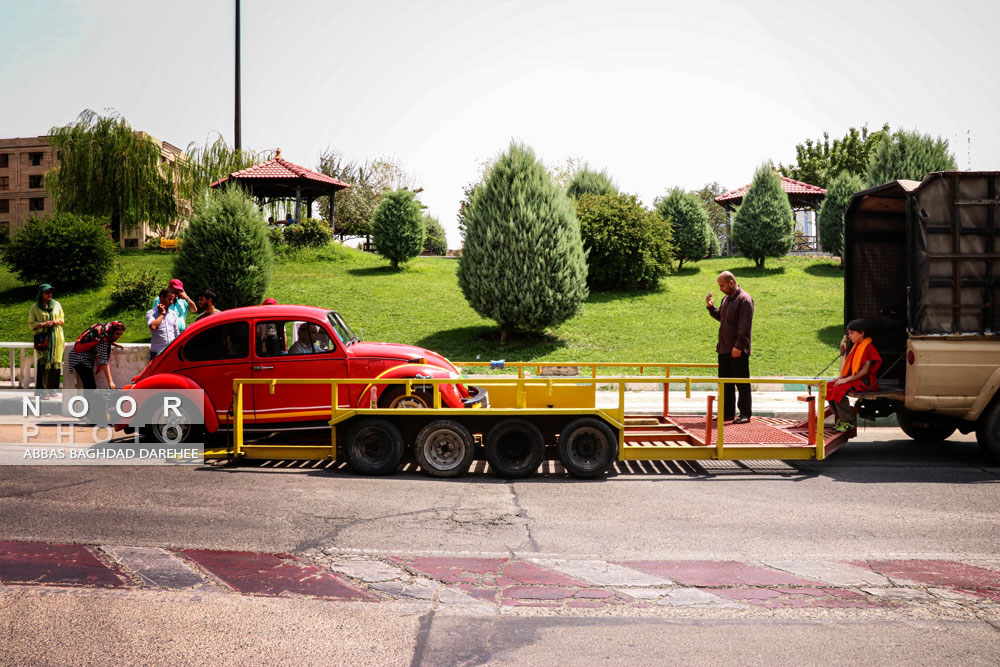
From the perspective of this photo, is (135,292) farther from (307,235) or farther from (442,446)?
(442,446)

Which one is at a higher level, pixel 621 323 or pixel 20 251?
pixel 20 251

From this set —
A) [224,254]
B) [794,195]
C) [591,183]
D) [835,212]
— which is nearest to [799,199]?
[794,195]

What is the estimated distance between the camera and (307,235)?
114 ft

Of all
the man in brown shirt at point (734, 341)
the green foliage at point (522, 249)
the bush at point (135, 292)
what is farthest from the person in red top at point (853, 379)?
the bush at point (135, 292)

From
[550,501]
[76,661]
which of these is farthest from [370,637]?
[550,501]

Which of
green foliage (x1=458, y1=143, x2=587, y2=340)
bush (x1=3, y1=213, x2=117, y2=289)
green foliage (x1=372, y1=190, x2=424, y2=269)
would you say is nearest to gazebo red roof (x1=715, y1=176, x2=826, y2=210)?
A: green foliage (x1=372, y1=190, x2=424, y2=269)

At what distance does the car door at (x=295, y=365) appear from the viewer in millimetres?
8930

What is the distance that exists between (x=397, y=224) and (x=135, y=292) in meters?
10.1

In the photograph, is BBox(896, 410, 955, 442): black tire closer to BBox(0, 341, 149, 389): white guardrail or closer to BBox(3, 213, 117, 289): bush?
BBox(0, 341, 149, 389): white guardrail

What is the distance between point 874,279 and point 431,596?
335 inches

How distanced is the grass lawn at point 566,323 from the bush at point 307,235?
122 centimetres

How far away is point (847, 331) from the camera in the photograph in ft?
31.3

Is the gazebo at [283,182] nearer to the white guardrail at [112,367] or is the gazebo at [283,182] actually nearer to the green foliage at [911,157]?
the white guardrail at [112,367]

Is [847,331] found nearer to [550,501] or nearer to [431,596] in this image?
[550,501]
